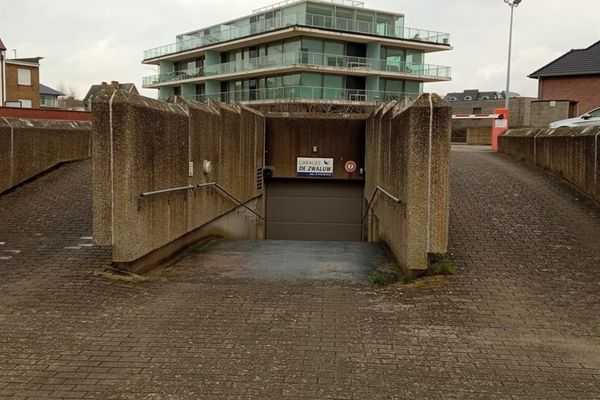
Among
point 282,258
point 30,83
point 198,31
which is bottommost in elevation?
point 282,258

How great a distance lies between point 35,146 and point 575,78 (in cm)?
3874

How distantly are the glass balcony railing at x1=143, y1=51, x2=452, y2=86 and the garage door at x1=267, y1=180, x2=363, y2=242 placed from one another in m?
28.5

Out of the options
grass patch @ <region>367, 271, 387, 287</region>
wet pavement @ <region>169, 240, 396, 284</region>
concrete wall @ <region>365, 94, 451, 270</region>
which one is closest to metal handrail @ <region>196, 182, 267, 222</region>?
wet pavement @ <region>169, 240, 396, 284</region>

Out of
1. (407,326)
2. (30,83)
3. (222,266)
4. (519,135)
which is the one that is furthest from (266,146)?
(30,83)

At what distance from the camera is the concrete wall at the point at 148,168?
290 inches

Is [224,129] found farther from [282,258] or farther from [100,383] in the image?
[100,383]

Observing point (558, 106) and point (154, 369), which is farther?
point (558, 106)

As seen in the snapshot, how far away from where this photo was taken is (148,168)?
7898mm

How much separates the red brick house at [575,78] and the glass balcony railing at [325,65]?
30.6 feet

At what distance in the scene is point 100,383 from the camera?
173 inches

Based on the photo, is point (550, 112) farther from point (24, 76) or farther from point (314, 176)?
point (24, 76)

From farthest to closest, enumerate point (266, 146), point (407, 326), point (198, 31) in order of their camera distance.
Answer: point (198, 31)
point (266, 146)
point (407, 326)

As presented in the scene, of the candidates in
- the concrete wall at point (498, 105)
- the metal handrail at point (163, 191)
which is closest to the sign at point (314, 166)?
the concrete wall at point (498, 105)

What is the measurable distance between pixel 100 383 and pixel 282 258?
5.51 metres
